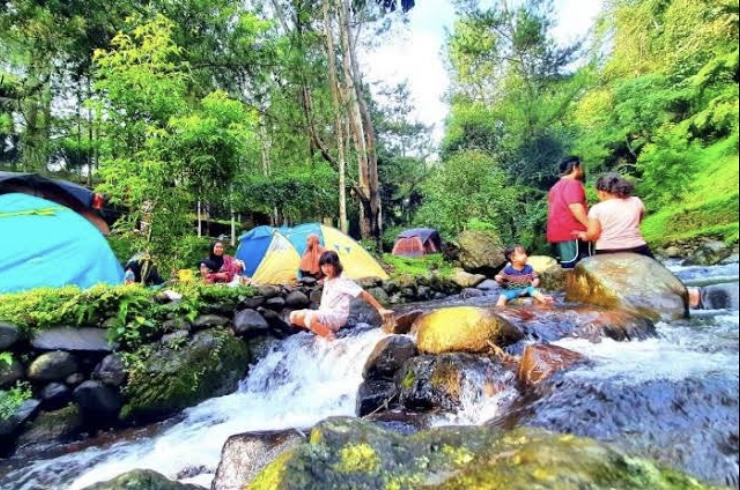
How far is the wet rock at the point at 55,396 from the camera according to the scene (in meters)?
5.12

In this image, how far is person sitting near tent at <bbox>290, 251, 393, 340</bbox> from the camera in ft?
19.1

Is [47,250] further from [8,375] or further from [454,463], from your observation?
[454,463]

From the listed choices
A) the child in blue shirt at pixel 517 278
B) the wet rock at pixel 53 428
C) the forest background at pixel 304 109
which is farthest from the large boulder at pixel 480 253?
the wet rock at pixel 53 428

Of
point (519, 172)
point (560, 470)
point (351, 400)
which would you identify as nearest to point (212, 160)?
point (351, 400)

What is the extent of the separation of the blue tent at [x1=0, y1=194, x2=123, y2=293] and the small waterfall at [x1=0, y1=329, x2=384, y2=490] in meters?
3.16

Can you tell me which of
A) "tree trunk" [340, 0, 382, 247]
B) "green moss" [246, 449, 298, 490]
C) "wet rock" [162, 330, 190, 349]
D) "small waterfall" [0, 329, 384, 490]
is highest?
"tree trunk" [340, 0, 382, 247]

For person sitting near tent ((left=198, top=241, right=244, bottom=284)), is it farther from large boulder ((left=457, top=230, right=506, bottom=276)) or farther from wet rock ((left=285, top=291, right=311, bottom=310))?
large boulder ((left=457, top=230, right=506, bottom=276))

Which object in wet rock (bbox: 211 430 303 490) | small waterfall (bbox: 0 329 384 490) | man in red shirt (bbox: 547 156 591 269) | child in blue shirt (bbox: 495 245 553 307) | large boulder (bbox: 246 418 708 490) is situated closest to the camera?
large boulder (bbox: 246 418 708 490)

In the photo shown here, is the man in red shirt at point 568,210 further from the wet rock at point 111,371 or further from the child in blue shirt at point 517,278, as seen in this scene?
the wet rock at point 111,371

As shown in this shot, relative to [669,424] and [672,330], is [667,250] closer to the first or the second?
[672,330]

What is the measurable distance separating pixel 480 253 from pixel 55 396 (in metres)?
11.1

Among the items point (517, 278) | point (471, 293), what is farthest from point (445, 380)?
point (471, 293)

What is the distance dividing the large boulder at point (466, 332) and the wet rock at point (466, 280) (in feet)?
24.0

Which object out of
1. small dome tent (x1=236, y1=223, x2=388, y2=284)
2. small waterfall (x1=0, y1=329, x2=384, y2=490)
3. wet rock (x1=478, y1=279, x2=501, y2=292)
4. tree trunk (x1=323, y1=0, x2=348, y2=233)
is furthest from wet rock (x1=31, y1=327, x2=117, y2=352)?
tree trunk (x1=323, y1=0, x2=348, y2=233)
